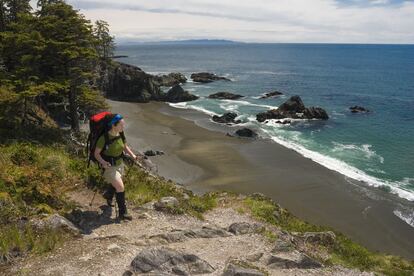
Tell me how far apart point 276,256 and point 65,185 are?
7.09 metres

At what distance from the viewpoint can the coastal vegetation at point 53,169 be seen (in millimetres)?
10156

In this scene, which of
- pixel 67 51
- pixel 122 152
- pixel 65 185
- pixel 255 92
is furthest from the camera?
pixel 255 92

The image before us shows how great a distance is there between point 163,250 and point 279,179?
72.8 ft

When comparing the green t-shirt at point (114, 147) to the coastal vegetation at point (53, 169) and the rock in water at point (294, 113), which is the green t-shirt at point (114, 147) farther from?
the rock in water at point (294, 113)

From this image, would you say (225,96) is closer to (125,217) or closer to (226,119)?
(226,119)

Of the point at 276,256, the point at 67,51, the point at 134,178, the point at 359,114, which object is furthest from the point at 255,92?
the point at 276,256

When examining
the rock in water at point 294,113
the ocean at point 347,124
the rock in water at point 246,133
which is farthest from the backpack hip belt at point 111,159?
the rock in water at point 294,113

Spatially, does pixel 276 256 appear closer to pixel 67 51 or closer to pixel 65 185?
pixel 65 185

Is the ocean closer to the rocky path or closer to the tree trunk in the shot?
the rocky path

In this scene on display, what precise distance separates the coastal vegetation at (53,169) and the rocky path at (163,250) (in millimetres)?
460

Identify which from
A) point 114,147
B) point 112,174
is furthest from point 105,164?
point 114,147

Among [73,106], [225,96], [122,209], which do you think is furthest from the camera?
[225,96]

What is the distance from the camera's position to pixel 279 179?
1200 inches

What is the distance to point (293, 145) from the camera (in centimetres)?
4041
